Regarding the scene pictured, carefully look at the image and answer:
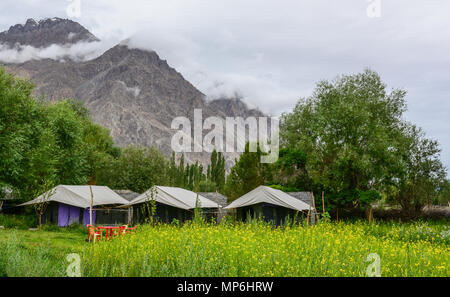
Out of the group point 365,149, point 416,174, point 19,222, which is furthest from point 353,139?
point 19,222

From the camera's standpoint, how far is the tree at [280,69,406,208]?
2861 cm

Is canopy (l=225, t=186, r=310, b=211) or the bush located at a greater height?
canopy (l=225, t=186, r=310, b=211)

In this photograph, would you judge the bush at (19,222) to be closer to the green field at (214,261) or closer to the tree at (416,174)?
the green field at (214,261)

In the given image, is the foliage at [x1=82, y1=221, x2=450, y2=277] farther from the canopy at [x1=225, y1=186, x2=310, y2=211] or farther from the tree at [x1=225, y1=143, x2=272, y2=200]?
the tree at [x1=225, y1=143, x2=272, y2=200]

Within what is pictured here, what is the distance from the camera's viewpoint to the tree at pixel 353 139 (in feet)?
93.9

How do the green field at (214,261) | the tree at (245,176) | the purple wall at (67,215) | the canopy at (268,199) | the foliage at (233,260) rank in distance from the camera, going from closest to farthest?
1. the green field at (214,261)
2. the foliage at (233,260)
3. the canopy at (268,199)
4. the purple wall at (67,215)
5. the tree at (245,176)

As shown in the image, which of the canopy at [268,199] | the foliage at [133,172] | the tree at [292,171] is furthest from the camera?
the foliage at [133,172]

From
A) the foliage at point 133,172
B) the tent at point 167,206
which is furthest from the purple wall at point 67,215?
the foliage at point 133,172

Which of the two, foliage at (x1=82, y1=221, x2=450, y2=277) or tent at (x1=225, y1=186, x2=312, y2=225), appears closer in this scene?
foliage at (x1=82, y1=221, x2=450, y2=277)

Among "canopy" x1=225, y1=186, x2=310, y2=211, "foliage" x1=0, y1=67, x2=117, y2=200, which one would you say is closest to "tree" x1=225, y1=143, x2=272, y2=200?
"canopy" x1=225, y1=186, x2=310, y2=211

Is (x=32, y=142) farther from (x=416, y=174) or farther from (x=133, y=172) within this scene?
(x=416, y=174)

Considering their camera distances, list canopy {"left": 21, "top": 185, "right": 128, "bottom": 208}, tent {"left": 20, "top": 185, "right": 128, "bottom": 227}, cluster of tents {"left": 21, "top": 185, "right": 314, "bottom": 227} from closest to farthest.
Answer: cluster of tents {"left": 21, "top": 185, "right": 314, "bottom": 227}
canopy {"left": 21, "top": 185, "right": 128, "bottom": 208}
tent {"left": 20, "top": 185, "right": 128, "bottom": 227}
